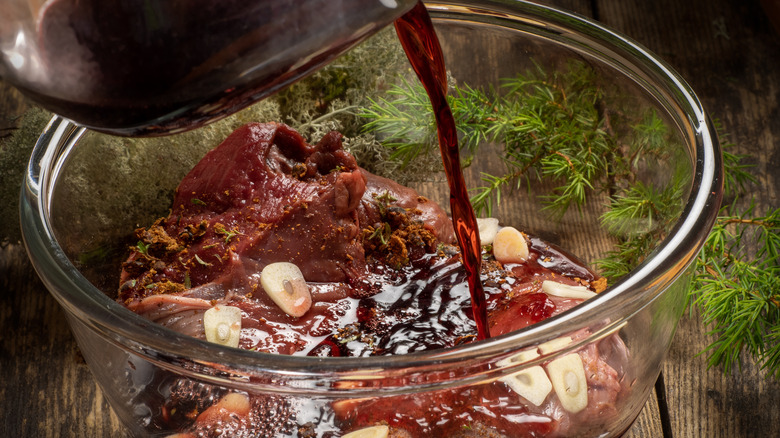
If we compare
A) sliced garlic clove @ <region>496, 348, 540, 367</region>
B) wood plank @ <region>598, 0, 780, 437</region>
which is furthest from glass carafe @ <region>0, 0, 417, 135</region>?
wood plank @ <region>598, 0, 780, 437</region>

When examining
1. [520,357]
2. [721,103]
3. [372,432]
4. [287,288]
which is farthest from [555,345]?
[721,103]

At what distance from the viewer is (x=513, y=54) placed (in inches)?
53.6

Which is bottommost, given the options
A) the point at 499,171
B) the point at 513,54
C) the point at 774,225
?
the point at 774,225

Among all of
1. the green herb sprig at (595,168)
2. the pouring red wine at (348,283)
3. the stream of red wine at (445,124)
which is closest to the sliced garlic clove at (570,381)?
the pouring red wine at (348,283)

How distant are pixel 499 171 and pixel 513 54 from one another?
206 mm

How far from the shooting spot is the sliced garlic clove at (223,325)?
42.4 inches

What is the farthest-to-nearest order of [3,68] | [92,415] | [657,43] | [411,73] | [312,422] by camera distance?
[657,43], [411,73], [92,415], [312,422], [3,68]

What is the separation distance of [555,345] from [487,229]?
55 centimetres

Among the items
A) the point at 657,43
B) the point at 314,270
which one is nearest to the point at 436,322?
the point at 314,270

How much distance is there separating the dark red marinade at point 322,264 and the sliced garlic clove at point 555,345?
14 centimetres

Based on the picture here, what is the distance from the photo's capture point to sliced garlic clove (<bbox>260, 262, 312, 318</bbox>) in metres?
1.15

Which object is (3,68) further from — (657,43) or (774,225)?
(657,43)

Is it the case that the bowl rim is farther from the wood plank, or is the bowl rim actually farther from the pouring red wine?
the wood plank

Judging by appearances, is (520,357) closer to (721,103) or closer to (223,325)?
(223,325)
